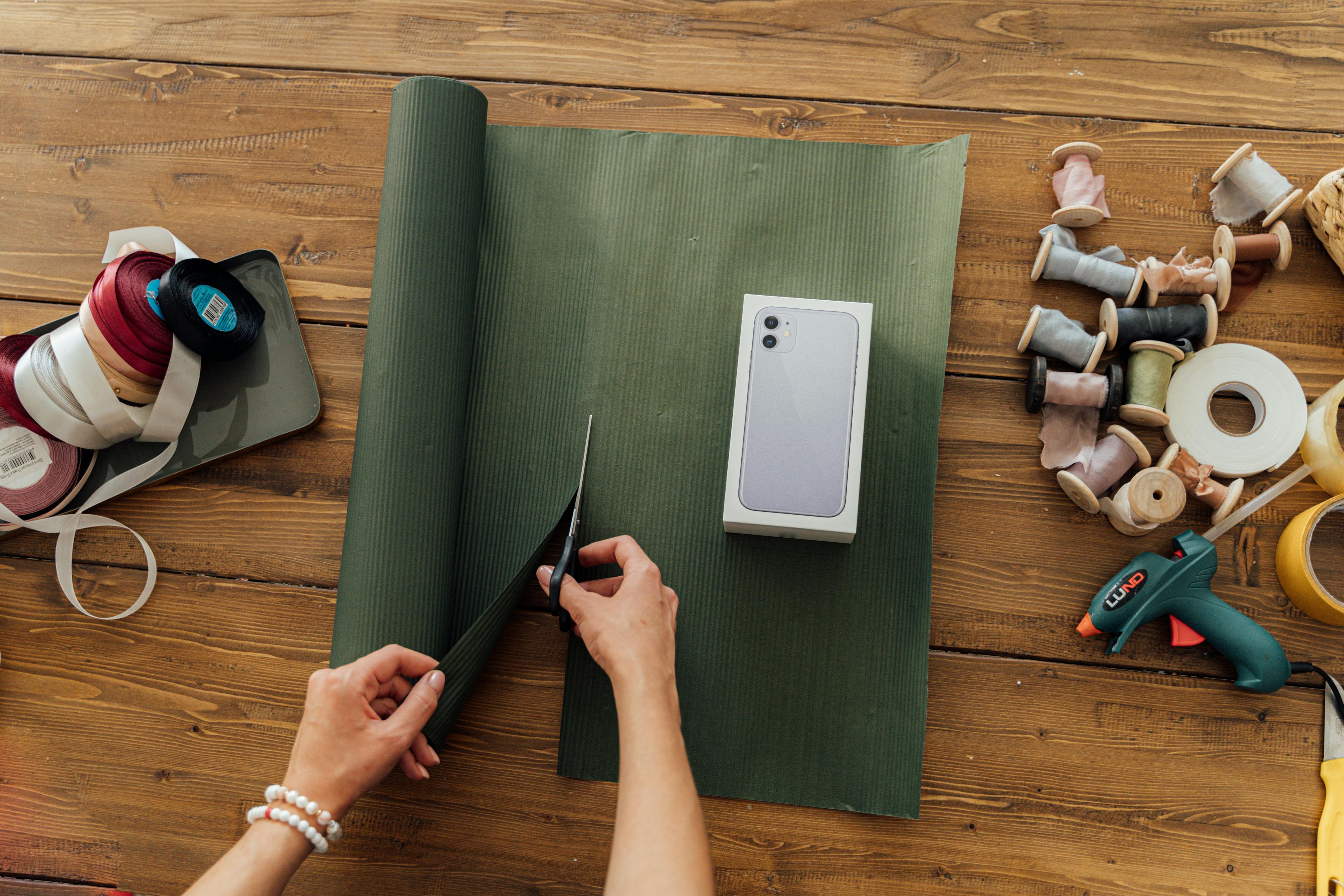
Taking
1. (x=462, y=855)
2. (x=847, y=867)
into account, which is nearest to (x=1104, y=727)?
(x=847, y=867)

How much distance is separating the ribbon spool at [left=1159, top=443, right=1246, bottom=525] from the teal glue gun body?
5 cm

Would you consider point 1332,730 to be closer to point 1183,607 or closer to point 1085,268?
point 1183,607

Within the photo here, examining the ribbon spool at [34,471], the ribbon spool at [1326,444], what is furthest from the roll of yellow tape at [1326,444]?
the ribbon spool at [34,471]

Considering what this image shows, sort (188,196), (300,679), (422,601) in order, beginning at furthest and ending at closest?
(188,196) → (300,679) → (422,601)

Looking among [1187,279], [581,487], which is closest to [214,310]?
[581,487]

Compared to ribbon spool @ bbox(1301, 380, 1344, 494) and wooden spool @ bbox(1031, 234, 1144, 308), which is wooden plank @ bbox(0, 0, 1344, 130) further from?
ribbon spool @ bbox(1301, 380, 1344, 494)

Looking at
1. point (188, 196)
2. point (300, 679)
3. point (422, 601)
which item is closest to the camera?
point (422, 601)

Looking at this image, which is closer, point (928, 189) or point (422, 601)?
point (422, 601)

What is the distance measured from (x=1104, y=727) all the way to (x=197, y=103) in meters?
1.46

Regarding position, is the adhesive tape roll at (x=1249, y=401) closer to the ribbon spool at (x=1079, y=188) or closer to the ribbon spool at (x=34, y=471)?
the ribbon spool at (x=1079, y=188)

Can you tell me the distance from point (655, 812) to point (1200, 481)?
75cm

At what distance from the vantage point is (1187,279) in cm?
91

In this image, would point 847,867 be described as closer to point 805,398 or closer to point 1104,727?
point 1104,727

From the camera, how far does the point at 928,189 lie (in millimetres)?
955
